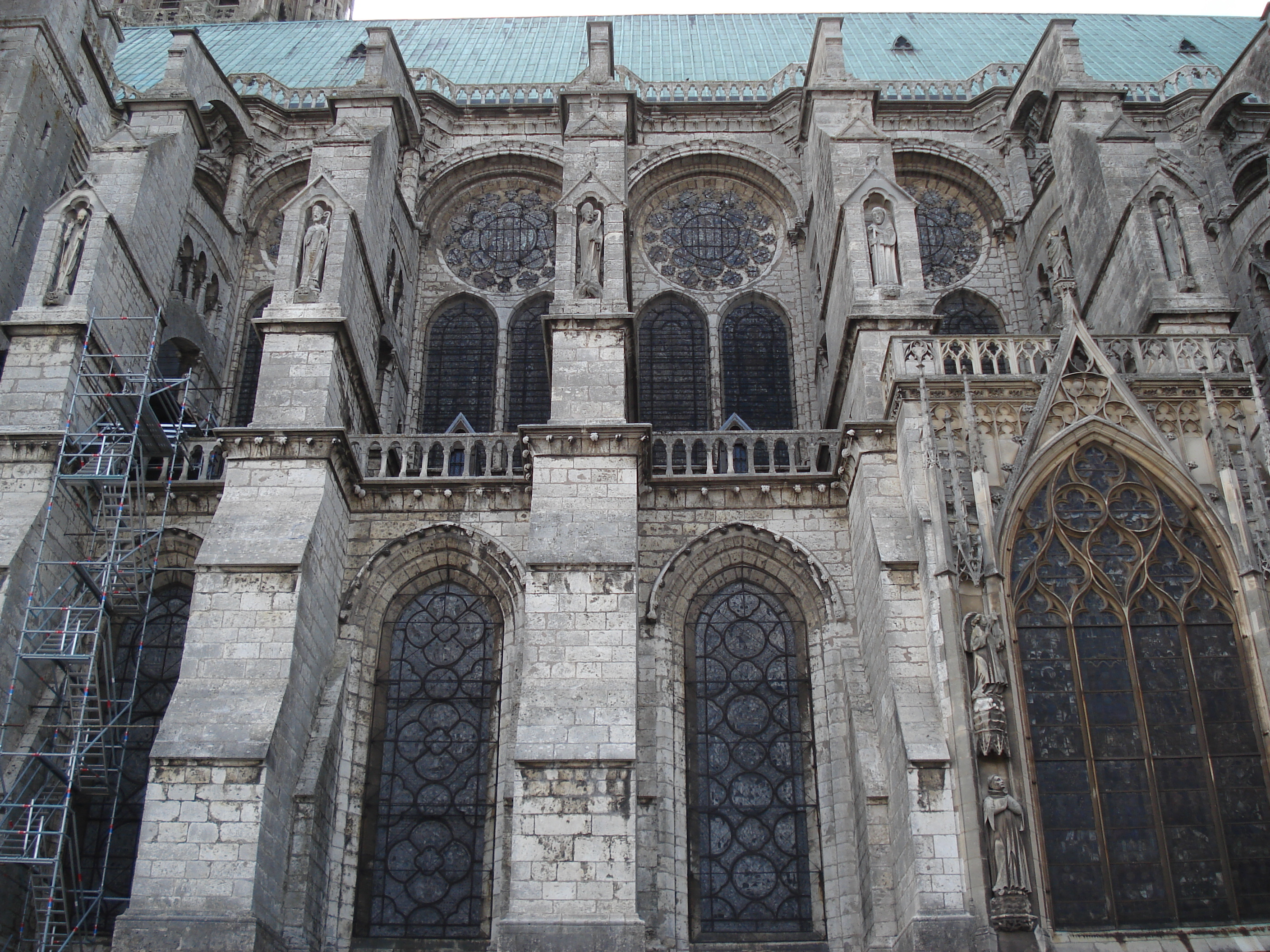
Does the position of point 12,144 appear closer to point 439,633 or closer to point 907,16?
point 439,633

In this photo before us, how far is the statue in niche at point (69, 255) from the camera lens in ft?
52.1

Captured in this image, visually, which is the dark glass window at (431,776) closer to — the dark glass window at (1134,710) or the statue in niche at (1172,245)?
the dark glass window at (1134,710)

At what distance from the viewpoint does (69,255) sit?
16.2 metres

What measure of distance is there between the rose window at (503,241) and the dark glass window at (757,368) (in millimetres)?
3222

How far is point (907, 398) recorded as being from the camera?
48.0 feet

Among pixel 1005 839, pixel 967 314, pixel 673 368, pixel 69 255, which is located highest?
pixel 967 314

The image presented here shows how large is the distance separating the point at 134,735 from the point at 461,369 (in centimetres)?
773

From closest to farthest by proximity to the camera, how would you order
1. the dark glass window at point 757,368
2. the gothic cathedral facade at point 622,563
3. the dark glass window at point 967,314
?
the gothic cathedral facade at point 622,563 < the dark glass window at point 757,368 < the dark glass window at point 967,314

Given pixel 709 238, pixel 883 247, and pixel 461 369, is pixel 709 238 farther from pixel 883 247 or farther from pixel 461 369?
pixel 883 247

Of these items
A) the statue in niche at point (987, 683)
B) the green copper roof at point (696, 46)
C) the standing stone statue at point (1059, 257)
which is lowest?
the statue in niche at point (987, 683)

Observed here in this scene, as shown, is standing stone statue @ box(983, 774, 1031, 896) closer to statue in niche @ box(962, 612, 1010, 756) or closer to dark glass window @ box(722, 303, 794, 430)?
statue in niche @ box(962, 612, 1010, 756)

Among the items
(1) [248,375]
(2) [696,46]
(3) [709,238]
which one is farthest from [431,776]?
(2) [696,46]

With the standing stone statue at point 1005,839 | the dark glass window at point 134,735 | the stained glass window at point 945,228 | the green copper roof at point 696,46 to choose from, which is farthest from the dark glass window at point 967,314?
the dark glass window at point 134,735

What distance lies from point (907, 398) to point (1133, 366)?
279 cm
